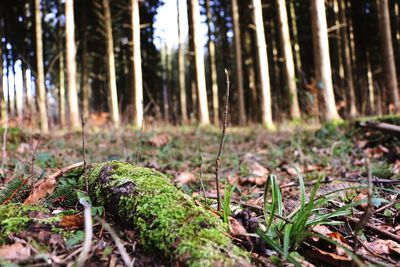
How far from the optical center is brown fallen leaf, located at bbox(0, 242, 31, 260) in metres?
1.07

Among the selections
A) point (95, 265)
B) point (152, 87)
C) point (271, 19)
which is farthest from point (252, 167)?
point (152, 87)

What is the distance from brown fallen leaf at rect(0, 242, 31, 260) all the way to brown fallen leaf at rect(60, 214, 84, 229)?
0.18 m

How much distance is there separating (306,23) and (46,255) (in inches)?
909

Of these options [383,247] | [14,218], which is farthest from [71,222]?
[383,247]

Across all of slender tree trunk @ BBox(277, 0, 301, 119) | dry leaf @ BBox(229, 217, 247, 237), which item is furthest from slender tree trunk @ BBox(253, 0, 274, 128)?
dry leaf @ BBox(229, 217, 247, 237)

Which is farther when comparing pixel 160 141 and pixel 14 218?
pixel 160 141

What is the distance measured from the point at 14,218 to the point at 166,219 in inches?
23.8

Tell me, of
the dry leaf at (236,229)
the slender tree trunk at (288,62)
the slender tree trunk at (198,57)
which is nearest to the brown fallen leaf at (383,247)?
the dry leaf at (236,229)

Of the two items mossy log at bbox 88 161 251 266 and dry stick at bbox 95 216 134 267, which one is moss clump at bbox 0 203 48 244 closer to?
mossy log at bbox 88 161 251 266

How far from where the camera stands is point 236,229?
1373mm

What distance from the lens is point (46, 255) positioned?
1.05 meters

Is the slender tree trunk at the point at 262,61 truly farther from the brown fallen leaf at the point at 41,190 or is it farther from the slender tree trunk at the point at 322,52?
A: the brown fallen leaf at the point at 41,190

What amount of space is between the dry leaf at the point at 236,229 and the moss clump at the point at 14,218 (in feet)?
2.63

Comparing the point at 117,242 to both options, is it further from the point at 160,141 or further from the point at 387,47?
the point at 387,47
